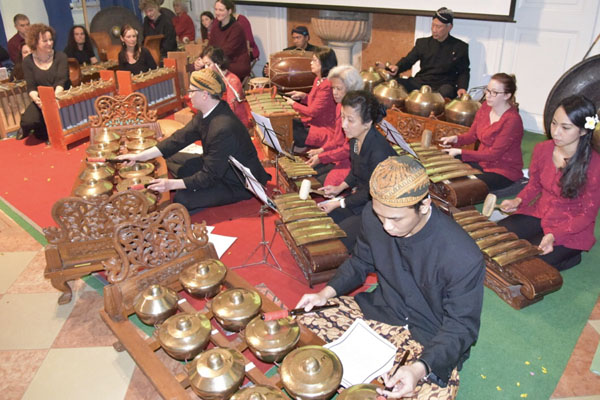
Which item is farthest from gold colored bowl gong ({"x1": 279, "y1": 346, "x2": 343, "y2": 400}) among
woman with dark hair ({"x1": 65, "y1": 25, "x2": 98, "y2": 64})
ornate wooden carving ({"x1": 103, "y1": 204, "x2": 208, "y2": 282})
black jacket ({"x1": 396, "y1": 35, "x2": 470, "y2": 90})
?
woman with dark hair ({"x1": 65, "y1": 25, "x2": 98, "y2": 64})

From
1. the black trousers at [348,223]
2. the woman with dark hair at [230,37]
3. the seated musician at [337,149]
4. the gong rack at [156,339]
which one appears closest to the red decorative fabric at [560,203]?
the black trousers at [348,223]

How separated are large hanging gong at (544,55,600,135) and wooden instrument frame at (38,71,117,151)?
4.89 meters

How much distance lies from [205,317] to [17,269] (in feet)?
6.77

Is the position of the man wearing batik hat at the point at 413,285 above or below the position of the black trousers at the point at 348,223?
above

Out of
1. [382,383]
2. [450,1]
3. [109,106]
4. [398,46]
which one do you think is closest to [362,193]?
[382,383]

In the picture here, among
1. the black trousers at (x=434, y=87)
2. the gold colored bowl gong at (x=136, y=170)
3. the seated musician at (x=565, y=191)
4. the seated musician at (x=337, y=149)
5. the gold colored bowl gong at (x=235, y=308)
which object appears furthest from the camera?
the black trousers at (x=434, y=87)

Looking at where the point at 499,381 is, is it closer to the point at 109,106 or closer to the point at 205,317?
the point at 205,317

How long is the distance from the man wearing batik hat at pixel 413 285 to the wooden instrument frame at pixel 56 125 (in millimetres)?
4290

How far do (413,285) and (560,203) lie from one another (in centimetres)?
171

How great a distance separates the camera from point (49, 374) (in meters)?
2.61

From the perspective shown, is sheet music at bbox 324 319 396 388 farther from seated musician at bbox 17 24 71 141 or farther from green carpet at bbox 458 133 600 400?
seated musician at bbox 17 24 71 141

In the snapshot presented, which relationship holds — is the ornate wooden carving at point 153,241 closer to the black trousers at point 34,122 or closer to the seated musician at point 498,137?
the seated musician at point 498,137

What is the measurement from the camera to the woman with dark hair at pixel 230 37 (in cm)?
675

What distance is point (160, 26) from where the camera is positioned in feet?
26.3
